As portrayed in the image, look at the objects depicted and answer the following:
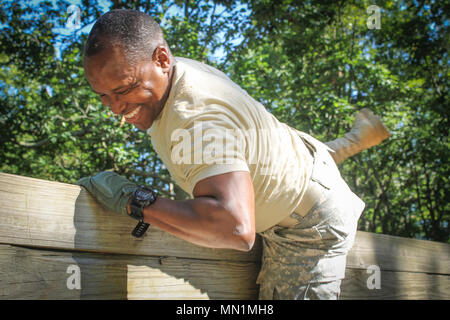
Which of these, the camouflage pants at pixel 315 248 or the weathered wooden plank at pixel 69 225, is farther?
the camouflage pants at pixel 315 248

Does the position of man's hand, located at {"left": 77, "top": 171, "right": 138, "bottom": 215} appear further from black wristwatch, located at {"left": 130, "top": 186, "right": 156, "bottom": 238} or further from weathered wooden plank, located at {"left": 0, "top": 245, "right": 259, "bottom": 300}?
weathered wooden plank, located at {"left": 0, "top": 245, "right": 259, "bottom": 300}

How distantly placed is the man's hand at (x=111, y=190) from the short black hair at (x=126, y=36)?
46 centimetres

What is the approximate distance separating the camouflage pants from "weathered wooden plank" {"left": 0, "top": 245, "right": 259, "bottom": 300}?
22cm

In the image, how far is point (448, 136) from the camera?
573 centimetres

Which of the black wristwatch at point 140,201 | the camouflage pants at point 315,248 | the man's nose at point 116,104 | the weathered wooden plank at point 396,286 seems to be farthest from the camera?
the weathered wooden plank at point 396,286

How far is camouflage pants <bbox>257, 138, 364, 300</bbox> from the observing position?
1.59 meters

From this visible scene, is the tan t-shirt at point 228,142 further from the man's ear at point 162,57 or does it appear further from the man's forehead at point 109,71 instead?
the man's forehead at point 109,71

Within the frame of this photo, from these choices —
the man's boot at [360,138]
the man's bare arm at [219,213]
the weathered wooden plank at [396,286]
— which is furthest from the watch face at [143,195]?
the man's boot at [360,138]

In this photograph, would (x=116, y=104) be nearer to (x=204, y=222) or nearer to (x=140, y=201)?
(x=140, y=201)

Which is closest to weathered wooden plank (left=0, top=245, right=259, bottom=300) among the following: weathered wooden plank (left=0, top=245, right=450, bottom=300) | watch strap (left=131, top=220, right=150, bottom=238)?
weathered wooden plank (left=0, top=245, right=450, bottom=300)

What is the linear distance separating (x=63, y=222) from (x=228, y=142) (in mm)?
689

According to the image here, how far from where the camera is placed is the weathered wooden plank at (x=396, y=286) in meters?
1.97

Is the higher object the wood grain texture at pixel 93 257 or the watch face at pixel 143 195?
the watch face at pixel 143 195
